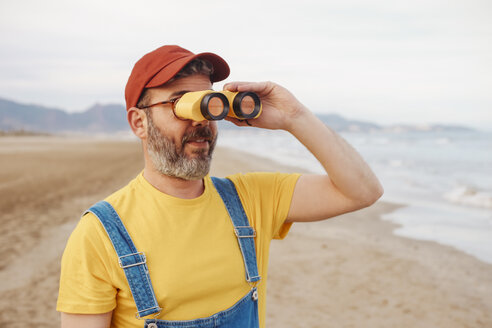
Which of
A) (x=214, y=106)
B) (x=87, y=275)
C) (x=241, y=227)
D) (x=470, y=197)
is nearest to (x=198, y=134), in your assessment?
(x=214, y=106)

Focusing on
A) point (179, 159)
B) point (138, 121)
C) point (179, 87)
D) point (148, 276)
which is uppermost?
point (179, 87)

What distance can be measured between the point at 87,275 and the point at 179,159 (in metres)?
0.54

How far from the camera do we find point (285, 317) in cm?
408

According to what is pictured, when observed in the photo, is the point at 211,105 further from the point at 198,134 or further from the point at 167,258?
the point at 167,258

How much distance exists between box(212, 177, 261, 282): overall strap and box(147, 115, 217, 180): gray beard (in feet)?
0.60

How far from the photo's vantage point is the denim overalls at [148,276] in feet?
4.30

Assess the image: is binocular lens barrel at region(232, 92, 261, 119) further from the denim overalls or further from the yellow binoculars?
the denim overalls

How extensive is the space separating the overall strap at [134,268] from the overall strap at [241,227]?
391 millimetres

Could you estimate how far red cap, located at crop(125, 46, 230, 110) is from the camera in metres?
1.49

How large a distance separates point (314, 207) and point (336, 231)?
5261mm

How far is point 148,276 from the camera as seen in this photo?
4.35 ft

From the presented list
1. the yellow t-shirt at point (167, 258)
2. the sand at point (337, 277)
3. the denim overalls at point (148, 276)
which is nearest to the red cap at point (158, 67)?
the yellow t-shirt at point (167, 258)

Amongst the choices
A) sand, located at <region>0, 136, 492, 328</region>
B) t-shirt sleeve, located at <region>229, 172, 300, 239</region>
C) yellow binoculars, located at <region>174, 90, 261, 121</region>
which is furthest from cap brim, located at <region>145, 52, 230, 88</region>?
sand, located at <region>0, 136, 492, 328</region>

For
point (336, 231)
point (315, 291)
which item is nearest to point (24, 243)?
point (315, 291)
